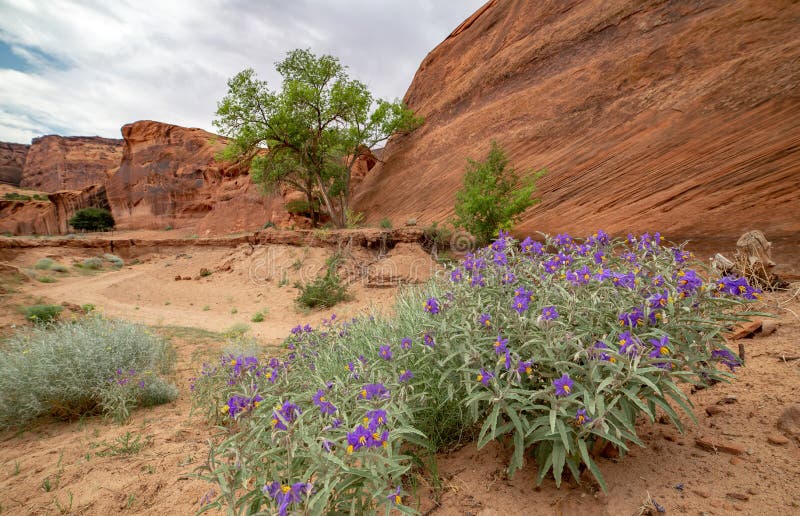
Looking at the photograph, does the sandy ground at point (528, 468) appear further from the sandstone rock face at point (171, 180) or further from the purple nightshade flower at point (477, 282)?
the sandstone rock face at point (171, 180)

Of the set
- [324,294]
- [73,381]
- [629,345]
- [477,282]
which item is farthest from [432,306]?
[324,294]

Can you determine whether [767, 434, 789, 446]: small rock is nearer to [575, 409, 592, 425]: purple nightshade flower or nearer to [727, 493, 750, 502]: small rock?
[727, 493, 750, 502]: small rock

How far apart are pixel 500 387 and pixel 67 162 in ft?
192

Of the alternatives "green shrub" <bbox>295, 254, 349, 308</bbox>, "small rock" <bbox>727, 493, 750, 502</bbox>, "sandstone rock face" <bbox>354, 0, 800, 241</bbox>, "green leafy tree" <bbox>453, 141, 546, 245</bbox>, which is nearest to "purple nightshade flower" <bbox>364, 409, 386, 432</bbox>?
"small rock" <bbox>727, 493, 750, 502</bbox>

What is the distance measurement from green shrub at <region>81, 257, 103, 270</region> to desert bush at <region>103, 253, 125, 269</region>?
53cm

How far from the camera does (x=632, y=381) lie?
1366 millimetres

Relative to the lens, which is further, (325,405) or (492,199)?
(492,199)

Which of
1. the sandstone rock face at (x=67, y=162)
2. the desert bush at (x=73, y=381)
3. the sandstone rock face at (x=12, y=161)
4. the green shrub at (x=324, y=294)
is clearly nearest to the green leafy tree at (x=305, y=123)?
the green shrub at (x=324, y=294)

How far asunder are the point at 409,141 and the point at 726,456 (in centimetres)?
1698

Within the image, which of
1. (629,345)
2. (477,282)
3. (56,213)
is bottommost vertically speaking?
(629,345)

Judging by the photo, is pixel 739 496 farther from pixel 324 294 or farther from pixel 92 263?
pixel 92 263

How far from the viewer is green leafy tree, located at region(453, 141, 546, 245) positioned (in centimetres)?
873

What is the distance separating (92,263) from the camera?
15.4 metres

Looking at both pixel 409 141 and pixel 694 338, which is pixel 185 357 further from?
pixel 409 141
